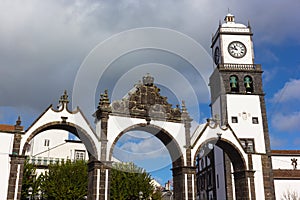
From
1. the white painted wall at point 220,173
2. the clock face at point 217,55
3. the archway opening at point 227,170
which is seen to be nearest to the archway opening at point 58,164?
the archway opening at point 227,170

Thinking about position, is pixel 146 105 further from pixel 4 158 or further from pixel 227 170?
pixel 227 170

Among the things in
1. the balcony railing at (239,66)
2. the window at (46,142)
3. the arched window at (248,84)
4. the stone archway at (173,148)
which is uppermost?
the balcony railing at (239,66)

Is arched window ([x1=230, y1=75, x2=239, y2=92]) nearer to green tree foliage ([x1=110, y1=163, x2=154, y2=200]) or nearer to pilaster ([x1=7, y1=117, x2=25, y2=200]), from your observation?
green tree foliage ([x1=110, y1=163, x2=154, y2=200])

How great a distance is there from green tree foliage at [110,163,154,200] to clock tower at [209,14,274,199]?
11.2 m

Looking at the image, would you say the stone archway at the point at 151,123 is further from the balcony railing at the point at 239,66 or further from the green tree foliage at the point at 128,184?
the balcony railing at the point at 239,66

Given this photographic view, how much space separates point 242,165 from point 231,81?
11500mm

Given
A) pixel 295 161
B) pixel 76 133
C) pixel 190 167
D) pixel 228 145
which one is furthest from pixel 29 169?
pixel 295 161

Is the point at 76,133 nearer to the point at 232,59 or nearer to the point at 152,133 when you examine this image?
the point at 152,133

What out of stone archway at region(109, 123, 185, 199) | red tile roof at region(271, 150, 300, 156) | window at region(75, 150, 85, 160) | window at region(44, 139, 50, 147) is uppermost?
window at region(44, 139, 50, 147)

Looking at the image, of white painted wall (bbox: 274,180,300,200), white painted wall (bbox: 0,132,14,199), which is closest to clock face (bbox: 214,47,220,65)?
white painted wall (bbox: 274,180,300,200)

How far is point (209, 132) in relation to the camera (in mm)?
29875

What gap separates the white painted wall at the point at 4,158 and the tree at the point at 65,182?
1221cm

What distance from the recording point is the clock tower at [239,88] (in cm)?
3559

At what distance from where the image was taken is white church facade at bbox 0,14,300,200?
82.1 ft
